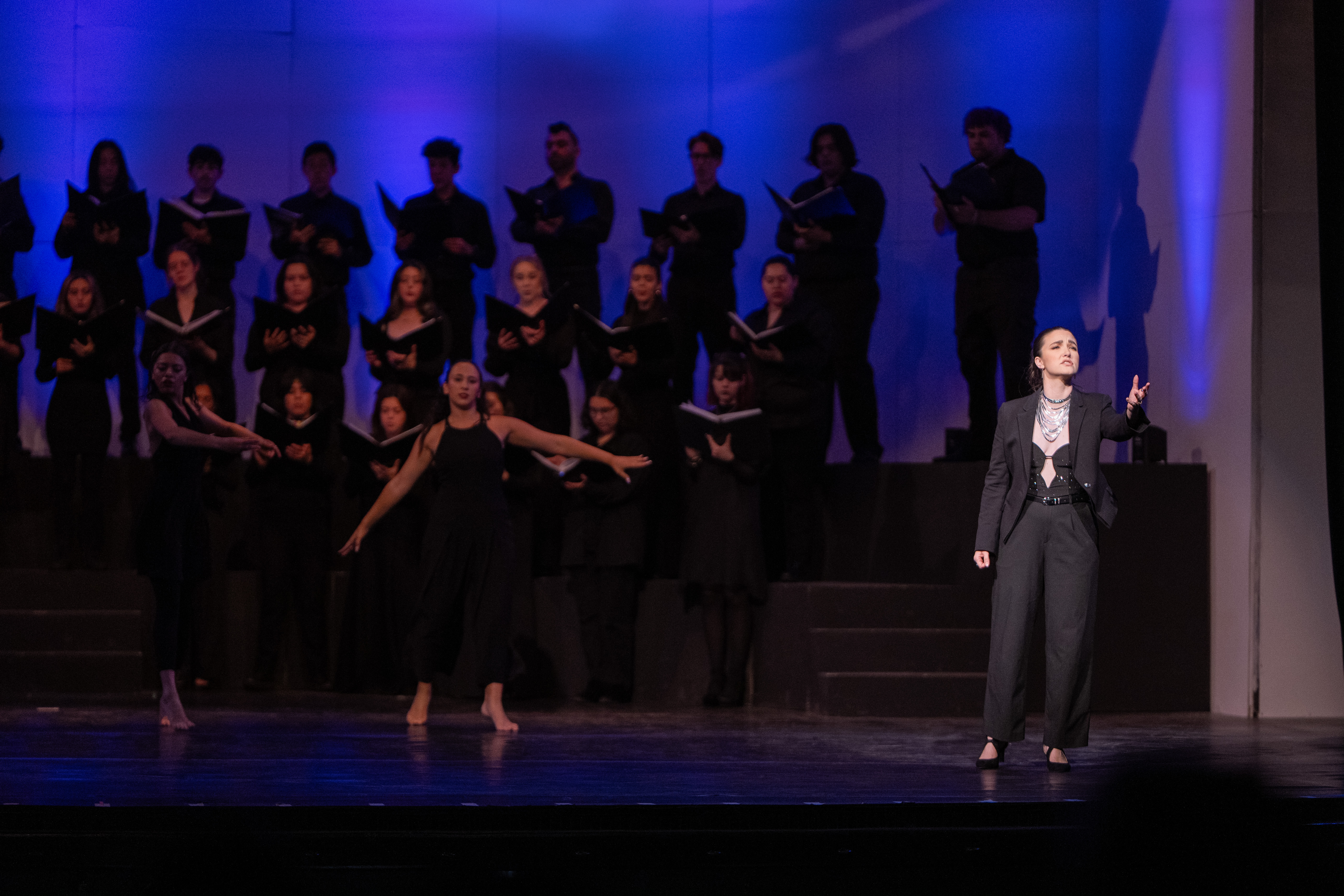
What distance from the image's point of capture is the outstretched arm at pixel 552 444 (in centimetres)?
625

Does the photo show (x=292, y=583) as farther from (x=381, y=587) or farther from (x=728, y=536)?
(x=728, y=536)

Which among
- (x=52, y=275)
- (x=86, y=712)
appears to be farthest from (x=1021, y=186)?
(x=52, y=275)

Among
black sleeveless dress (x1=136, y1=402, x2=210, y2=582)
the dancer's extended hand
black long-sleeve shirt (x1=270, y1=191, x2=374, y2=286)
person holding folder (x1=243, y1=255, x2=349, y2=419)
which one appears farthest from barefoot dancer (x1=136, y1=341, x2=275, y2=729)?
the dancer's extended hand

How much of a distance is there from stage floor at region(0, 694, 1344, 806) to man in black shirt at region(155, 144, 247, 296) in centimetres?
247

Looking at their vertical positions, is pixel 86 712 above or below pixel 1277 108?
below

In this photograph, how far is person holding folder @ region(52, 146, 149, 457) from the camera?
7.75m

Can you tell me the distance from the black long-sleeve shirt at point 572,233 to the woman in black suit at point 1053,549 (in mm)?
3428

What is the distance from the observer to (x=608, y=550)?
23.4 feet

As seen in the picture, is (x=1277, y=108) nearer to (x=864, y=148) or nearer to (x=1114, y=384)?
(x=1114, y=384)

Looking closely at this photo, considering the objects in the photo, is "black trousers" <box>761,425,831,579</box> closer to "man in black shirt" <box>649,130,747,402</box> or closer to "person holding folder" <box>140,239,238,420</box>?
"man in black shirt" <box>649,130,747,402</box>

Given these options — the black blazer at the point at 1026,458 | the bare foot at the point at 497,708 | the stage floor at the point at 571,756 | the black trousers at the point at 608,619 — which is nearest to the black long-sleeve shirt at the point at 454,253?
the black trousers at the point at 608,619

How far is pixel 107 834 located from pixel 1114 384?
A: 6.40 m

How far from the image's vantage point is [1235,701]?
698 cm

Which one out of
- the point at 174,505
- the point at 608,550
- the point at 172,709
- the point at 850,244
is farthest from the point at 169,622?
the point at 850,244
